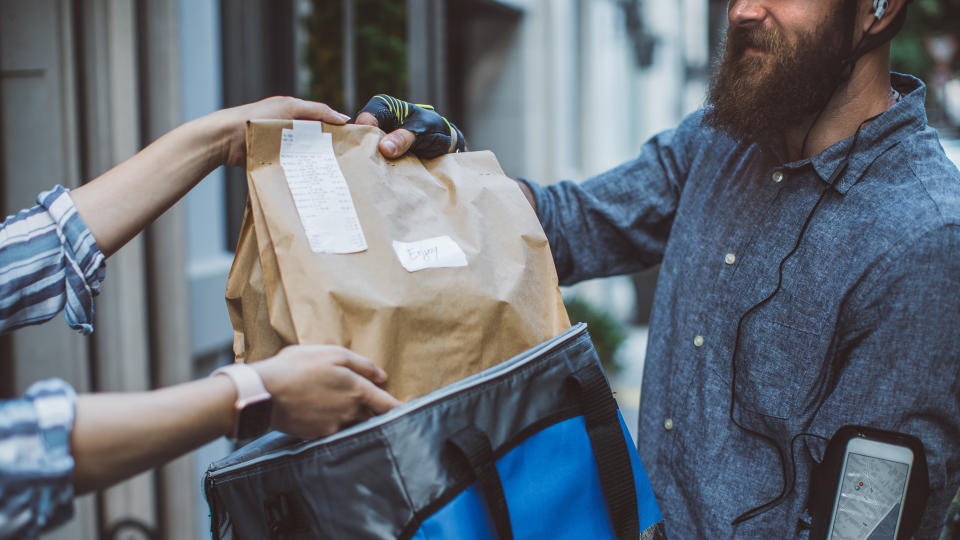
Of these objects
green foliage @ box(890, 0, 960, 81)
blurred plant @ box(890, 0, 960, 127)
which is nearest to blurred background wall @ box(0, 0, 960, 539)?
green foliage @ box(890, 0, 960, 81)

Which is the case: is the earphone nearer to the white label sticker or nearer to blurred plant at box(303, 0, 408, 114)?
the white label sticker

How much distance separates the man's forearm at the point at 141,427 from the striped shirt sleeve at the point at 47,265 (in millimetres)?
309

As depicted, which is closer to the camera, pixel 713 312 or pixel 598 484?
pixel 598 484

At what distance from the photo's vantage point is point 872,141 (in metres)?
1.22

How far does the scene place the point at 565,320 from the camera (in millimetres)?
1160

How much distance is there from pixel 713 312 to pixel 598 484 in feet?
1.37

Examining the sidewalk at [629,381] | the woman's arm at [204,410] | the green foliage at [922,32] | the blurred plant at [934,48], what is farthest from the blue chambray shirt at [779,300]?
the blurred plant at [934,48]

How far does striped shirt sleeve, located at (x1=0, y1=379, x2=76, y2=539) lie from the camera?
0.74 m

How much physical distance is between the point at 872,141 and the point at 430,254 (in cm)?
74

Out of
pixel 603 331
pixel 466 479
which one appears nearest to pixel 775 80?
pixel 466 479

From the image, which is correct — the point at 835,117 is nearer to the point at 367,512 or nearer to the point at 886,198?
the point at 886,198

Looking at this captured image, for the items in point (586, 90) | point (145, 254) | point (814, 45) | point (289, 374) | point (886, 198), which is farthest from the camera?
point (586, 90)

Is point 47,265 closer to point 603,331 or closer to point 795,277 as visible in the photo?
point 795,277

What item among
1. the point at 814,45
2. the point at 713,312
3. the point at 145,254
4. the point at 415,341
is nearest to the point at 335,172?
the point at 415,341
